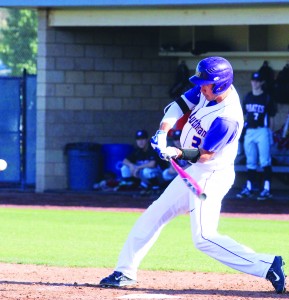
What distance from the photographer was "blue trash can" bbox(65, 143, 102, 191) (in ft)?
59.7

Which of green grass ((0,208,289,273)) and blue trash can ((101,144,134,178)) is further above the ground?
blue trash can ((101,144,134,178))

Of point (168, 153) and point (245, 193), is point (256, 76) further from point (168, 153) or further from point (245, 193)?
point (168, 153)

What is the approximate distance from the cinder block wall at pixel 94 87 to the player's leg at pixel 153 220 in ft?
34.2

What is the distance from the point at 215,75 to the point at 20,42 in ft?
75.9

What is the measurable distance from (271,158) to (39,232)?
21.1 ft

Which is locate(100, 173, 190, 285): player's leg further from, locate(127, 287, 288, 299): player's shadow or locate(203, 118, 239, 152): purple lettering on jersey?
locate(203, 118, 239, 152): purple lettering on jersey

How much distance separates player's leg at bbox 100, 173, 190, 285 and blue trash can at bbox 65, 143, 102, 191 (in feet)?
34.2

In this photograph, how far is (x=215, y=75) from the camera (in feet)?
24.3

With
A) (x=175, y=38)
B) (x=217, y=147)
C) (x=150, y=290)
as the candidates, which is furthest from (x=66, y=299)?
(x=175, y=38)

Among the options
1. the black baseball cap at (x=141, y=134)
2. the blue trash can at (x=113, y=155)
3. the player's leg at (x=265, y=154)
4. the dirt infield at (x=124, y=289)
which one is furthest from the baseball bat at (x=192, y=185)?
the blue trash can at (x=113, y=155)

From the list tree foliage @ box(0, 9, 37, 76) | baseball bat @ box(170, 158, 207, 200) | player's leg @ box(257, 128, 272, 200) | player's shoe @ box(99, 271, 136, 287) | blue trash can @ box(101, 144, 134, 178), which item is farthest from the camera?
tree foliage @ box(0, 9, 37, 76)

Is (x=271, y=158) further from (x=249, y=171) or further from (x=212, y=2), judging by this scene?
(x=212, y=2)

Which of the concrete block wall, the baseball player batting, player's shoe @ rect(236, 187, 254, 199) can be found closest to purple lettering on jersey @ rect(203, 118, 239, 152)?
the baseball player batting

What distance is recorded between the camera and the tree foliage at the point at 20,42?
28953mm
